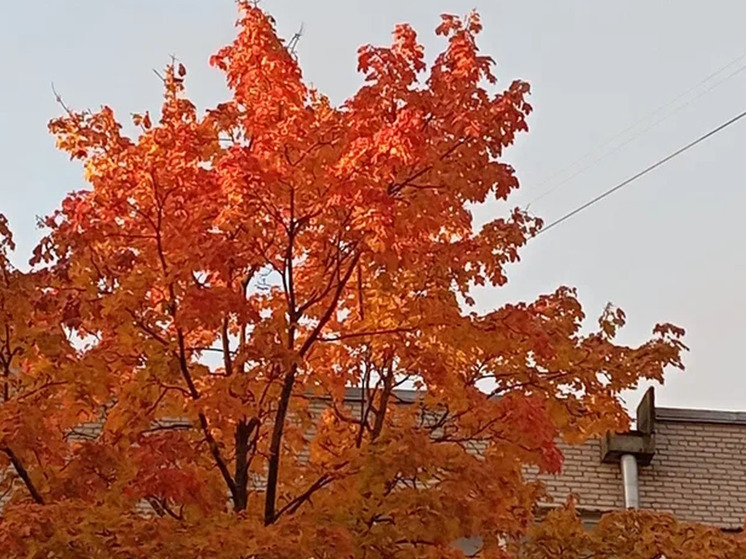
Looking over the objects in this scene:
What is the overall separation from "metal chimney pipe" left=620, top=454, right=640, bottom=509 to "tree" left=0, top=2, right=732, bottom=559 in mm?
4075

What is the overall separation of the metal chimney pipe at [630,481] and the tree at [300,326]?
407cm

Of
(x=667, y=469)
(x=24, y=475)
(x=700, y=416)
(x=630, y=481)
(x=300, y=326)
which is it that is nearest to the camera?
(x=24, y=475)

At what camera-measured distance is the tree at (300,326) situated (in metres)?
6.18

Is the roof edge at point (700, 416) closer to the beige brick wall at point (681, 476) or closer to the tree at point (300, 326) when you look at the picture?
the beige brick wall at point (681, 476)

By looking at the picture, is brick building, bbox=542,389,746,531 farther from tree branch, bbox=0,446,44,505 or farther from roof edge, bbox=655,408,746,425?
tree branch, bbox=0,446,44,505

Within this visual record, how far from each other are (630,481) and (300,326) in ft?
17.6

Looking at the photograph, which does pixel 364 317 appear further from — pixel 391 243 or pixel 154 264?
pixel 154 264

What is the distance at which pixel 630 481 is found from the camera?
11.3 meters

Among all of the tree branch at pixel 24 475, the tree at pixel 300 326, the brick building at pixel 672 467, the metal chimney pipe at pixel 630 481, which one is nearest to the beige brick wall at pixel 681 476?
the brick building at pixel 672 467

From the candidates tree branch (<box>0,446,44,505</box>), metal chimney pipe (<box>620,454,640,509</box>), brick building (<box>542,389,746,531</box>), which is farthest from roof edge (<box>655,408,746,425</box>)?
tree branch (<box>0,446,44,505</box>)

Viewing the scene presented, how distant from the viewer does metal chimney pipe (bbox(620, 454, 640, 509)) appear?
11.2 m

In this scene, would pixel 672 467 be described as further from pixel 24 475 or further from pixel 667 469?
pixel 24 475

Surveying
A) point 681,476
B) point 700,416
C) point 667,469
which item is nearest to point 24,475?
point 667,469

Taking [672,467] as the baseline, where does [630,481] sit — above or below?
below
